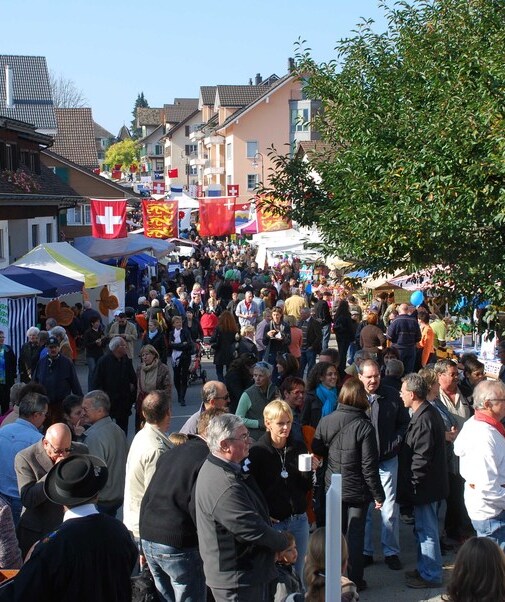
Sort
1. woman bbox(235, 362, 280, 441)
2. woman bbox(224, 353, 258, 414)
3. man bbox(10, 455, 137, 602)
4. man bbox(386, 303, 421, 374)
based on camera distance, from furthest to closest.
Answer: man bbox(386, 303, 421, 374) < woman bbox(224, 353, 258, 414) < woman bbox(235, 362, 280, 441) < man bbox(10, 455, 137, 602)

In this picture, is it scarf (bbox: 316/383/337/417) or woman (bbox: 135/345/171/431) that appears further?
woman (bbox: 135/345/171/431)

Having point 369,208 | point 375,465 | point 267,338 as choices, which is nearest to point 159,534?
point 375,465

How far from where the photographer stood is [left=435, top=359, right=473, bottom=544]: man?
8492 millimetres

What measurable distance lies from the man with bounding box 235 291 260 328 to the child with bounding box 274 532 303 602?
13.9 metres

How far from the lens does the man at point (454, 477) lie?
334 inches

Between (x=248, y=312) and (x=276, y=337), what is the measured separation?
11.8 ft

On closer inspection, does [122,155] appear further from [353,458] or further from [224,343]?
[353,458]

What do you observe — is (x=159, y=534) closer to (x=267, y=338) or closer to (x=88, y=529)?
(x=88, y=529)

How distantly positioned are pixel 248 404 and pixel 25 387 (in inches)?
77.1

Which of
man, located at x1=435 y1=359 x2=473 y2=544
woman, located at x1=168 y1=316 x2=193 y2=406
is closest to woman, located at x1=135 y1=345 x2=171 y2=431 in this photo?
man, located at x1=435 y1=359 x2=473 y2=544

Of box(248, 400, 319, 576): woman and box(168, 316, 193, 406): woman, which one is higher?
box(248, 400, 319, 576): woman

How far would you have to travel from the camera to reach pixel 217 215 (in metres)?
35.0

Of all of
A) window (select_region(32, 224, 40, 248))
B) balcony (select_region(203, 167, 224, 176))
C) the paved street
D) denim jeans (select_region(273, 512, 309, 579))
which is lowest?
the paved street

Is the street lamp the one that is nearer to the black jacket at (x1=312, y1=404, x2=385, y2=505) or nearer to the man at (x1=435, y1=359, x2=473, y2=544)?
the man at (x1=435, y1=359, x2=473, y2=544)
